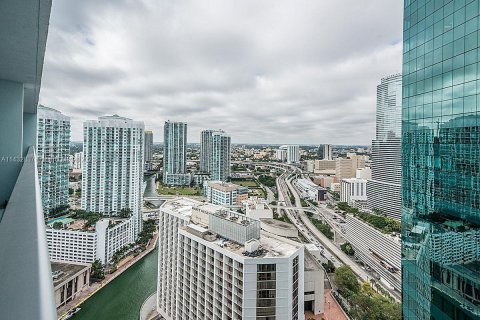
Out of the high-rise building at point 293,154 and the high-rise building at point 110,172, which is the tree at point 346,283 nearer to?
the high-rise building at point 110,172

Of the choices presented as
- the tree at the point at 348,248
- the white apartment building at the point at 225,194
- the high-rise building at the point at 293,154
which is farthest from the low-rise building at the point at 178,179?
the high-rise building at the point at 293,154

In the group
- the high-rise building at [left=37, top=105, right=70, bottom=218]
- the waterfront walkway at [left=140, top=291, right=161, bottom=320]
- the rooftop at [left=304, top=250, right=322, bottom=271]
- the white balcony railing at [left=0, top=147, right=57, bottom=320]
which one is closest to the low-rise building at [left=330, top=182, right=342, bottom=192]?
the rooftop at [left=304, top=250, right=322, bottom=271]

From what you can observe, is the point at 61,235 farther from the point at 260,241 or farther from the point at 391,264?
the point at 391,264

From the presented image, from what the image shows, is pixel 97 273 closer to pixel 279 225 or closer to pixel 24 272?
pixel 279 225

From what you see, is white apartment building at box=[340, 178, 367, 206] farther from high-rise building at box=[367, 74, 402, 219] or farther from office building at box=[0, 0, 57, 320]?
office building at box=[0, 0, 57, 320]

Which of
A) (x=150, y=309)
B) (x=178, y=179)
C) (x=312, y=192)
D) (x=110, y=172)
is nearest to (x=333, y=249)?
(x=150, y=309)

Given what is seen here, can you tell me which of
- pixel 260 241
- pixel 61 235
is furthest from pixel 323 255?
pixel 61 235
